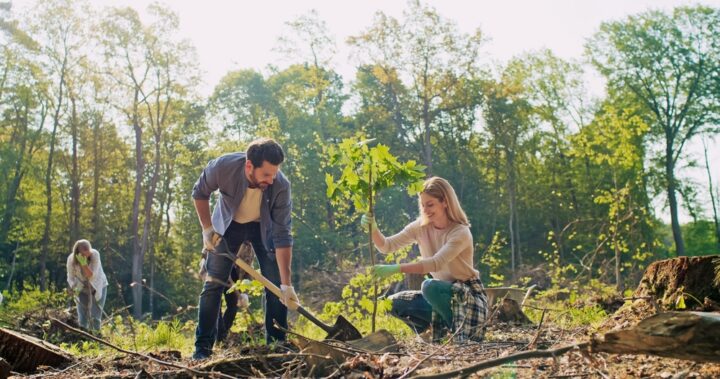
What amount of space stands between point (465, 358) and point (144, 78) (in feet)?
72.1

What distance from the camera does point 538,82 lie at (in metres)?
28.8

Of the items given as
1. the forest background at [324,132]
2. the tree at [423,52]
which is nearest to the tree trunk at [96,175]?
the forest background at [324,132]

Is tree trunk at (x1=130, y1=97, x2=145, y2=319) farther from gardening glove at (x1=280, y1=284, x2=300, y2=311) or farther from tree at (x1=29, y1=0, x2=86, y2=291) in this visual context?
gardening glove at (x1=280, y1=284, x2=300, y2=311)

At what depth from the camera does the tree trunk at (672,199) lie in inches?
986

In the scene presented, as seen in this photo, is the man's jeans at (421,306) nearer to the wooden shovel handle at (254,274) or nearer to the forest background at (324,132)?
the wooden shovel handle at (254,274)

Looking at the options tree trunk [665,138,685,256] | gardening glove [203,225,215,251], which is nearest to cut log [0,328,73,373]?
gardening glove [203,225,215,251]

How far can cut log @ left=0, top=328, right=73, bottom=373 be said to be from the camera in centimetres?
445

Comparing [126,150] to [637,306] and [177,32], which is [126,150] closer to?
[177,32]

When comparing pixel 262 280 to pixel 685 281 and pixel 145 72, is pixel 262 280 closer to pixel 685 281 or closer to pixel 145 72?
pixel 685 281

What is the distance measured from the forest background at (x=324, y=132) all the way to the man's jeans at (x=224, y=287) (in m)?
15.3

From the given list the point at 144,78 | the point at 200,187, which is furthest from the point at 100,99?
the point at 200,187

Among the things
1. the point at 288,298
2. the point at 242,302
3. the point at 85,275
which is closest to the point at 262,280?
the point at 288,298

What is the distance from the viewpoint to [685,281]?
14.1 feet

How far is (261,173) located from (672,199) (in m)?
24.1
